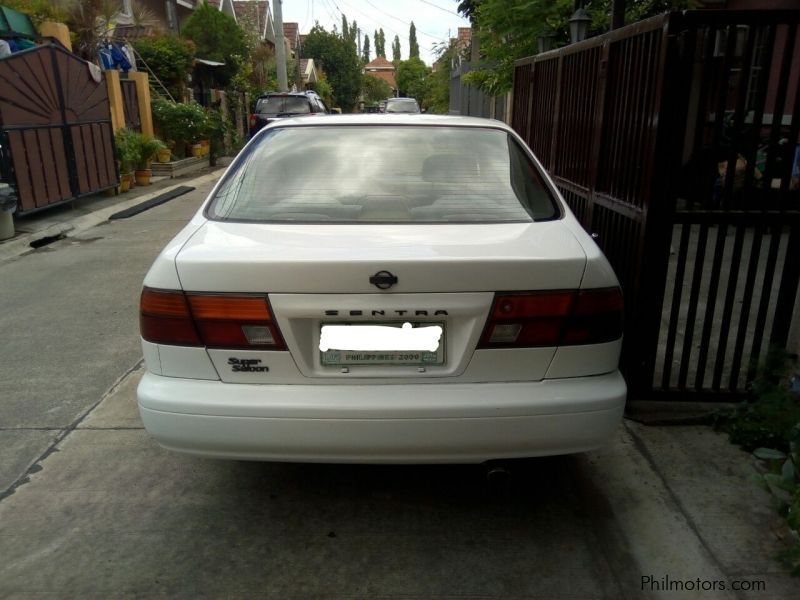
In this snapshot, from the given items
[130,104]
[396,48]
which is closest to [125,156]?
[130,104]

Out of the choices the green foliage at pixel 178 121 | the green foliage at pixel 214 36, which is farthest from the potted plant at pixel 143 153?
the green foliage at pixel 214 36

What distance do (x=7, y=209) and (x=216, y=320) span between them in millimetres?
7151

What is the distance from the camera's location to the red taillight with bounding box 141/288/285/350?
8.05 ft

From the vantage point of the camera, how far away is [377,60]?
130875 millimetres

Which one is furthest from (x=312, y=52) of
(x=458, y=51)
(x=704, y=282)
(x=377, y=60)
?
(x=377, y=60)

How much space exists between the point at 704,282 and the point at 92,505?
513 centimetres

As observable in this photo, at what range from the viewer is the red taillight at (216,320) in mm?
2453

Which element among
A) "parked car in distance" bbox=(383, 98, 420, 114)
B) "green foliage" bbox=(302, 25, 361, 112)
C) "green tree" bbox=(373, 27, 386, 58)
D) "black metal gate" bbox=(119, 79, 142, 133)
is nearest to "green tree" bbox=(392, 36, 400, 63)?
"green tree" bbox=(373, 27, 386, 58)

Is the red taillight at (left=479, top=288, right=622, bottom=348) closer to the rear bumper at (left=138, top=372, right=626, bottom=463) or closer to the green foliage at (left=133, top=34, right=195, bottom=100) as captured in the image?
the rear bumper at (left=138, top=372, right=626, bottom=463)

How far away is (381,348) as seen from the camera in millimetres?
2459

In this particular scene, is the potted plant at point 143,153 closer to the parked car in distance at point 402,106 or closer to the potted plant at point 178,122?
the potted plant at point 178,122

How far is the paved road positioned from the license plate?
2.61 feet

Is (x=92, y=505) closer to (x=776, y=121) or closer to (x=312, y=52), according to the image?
(x=776, y=121)

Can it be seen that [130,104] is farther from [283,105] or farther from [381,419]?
[381,419]
